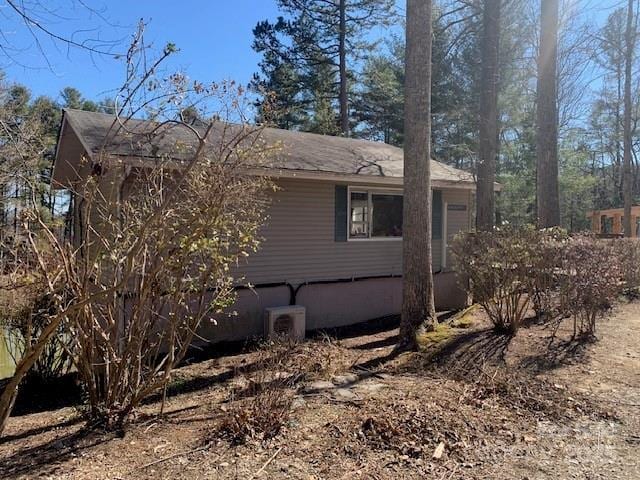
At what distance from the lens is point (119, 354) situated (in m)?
4.20

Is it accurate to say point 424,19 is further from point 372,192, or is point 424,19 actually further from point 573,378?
point 573,378

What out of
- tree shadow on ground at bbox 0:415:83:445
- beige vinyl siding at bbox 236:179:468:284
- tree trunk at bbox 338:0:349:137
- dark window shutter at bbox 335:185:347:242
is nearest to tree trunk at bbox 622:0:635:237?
tree trunk at bbox 338:0:349:137

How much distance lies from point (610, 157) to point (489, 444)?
43409mm

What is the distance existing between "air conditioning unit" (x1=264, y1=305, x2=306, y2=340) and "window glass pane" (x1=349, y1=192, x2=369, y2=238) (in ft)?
7.38

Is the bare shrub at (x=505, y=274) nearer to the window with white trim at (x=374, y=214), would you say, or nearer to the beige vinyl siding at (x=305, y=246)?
the beige vinyl siding at (x=305, y=246)

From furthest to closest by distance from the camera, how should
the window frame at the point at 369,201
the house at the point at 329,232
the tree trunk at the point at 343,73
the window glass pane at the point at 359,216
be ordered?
the tree trunk at the point at 343,73 → the window glass pane at the point at 359,216 → the window frame at the point at 369,201 → the house at the point at 329,232

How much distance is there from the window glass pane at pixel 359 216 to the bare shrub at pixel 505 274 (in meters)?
3.25

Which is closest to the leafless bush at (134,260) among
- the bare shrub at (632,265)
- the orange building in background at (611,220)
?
the bare shrub at (632,265)

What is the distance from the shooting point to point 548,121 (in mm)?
11414

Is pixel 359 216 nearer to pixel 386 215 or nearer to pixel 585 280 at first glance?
pixel 386 215

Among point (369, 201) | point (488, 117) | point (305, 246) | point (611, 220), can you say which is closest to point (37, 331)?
point (305, 246)

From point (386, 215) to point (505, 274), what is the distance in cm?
427

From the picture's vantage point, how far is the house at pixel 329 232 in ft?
27.9

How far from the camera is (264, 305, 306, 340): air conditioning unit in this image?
26.7 feet
